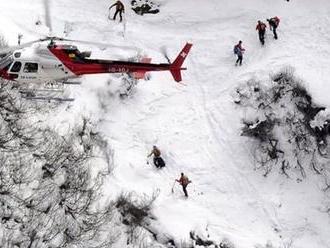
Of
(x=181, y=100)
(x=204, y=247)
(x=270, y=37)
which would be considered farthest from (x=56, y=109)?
(x=270, y=37)

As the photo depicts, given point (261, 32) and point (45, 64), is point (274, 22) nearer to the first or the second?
point (261, 32)

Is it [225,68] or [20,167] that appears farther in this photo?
[225,68]

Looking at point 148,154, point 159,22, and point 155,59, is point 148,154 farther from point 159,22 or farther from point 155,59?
point 159,22

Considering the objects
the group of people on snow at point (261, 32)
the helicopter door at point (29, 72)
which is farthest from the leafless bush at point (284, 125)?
the helicopter door at point (29, 72)

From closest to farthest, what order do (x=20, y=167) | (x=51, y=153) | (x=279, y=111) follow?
(x=20, y=167)
(x=51, y=153)
(x=279, y=111)

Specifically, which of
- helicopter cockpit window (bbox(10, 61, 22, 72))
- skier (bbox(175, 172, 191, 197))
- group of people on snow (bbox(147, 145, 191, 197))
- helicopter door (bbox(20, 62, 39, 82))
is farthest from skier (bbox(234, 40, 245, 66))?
helicopter cockpit window (bbox(10, 61, 22, 72))

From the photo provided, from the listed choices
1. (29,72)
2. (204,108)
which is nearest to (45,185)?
(29,72)
